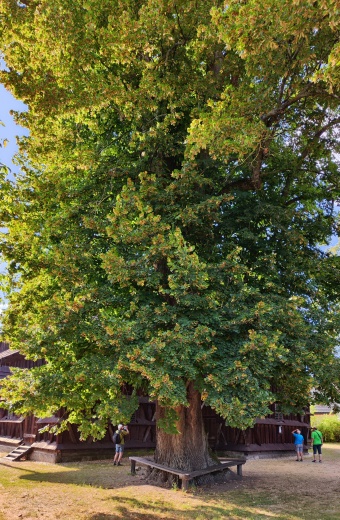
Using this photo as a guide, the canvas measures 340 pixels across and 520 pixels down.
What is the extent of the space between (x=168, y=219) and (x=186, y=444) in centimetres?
652

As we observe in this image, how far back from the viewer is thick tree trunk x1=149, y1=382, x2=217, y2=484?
12438 millimetres

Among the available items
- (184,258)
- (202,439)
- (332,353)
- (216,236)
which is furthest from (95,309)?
(332,353)

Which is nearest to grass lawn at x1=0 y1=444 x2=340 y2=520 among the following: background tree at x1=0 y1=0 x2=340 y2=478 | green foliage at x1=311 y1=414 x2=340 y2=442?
background tree at x1=0 y1=0 x2=340 y2=478

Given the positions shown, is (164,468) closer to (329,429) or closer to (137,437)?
(137,437)

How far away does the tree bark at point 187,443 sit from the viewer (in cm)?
1245

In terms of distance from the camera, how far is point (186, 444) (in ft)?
41.5

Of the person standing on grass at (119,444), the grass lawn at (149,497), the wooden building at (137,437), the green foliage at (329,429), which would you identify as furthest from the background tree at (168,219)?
the green foliage at (329,429)

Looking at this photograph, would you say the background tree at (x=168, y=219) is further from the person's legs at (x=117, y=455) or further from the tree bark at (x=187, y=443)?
the person's legs at (x=117, y=455)

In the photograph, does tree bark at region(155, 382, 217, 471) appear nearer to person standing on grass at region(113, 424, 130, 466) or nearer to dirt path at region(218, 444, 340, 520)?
dirt path at region(218, 444, 340, 520)

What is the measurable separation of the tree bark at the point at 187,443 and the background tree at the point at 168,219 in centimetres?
6

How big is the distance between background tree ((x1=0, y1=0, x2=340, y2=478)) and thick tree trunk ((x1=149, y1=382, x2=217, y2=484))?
6 cm

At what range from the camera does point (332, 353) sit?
38.3 feet

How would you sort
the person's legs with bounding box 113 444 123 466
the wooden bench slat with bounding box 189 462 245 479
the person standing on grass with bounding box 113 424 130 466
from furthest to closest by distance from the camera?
the person's legs with bounding box 113 444 123 466 → the person standing on grass with bounding box 113 424 130 466 → the wooden bench slat with bounding box 189 462 245 479

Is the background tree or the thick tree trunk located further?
the thick tree trunk
